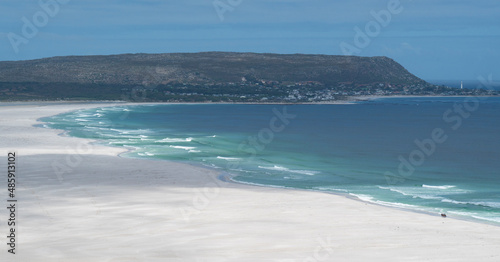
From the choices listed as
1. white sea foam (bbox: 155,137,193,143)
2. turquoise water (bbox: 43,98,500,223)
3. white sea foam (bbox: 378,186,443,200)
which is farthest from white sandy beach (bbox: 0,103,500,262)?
white sea foam (bbox: 155,137,193,143)

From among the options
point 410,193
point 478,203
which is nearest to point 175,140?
point 410,193

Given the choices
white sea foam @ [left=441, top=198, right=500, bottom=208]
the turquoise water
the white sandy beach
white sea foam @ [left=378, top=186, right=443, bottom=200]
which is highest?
the turquoise water

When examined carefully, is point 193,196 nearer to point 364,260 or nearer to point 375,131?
A: point 364,260

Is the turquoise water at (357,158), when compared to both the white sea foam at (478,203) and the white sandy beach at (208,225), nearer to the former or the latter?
the white sea foam at (478,203)

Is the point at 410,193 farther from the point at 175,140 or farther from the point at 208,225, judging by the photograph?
the point at 175,140

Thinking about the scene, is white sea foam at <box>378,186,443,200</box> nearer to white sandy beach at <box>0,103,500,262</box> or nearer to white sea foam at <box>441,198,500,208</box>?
white sea foam at <box>441,198,500,208</box>

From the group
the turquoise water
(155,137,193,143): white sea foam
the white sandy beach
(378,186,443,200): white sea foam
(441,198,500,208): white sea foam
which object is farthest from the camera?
(155,137,193,143): white sea foam

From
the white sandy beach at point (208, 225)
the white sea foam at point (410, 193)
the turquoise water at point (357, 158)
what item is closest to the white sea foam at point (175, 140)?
the turquoise water at point (357, 158)

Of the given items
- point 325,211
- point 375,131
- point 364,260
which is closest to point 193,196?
point 325,211
